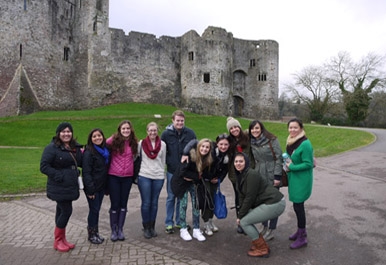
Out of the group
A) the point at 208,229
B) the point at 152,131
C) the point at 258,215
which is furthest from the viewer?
the point at 208,229

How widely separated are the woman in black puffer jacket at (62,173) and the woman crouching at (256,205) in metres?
2.62

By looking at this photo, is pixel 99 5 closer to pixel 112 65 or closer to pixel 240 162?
pixel 112 65

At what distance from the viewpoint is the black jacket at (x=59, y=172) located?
4.68 meters

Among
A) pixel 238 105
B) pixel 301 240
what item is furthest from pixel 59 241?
pixel 238 105

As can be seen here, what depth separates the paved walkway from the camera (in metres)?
4.59

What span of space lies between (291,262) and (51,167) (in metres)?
3.82

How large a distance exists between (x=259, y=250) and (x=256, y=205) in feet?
2.21

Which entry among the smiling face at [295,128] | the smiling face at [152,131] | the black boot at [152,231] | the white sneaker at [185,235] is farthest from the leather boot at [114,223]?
the smiling face at [295,128]

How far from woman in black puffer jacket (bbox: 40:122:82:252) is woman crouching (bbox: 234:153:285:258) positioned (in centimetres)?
262

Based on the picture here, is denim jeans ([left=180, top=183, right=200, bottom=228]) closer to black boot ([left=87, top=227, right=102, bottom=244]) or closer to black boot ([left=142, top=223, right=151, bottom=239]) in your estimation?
black boot ([left=142, top=223, right=151, bottom=239])

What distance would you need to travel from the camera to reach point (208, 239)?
211 inches

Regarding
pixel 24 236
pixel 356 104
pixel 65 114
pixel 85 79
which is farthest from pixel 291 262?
pixel 356 104

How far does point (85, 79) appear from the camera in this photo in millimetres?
31141

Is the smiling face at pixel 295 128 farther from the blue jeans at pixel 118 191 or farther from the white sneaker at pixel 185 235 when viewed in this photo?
the blue jeans at pixel 118 191
